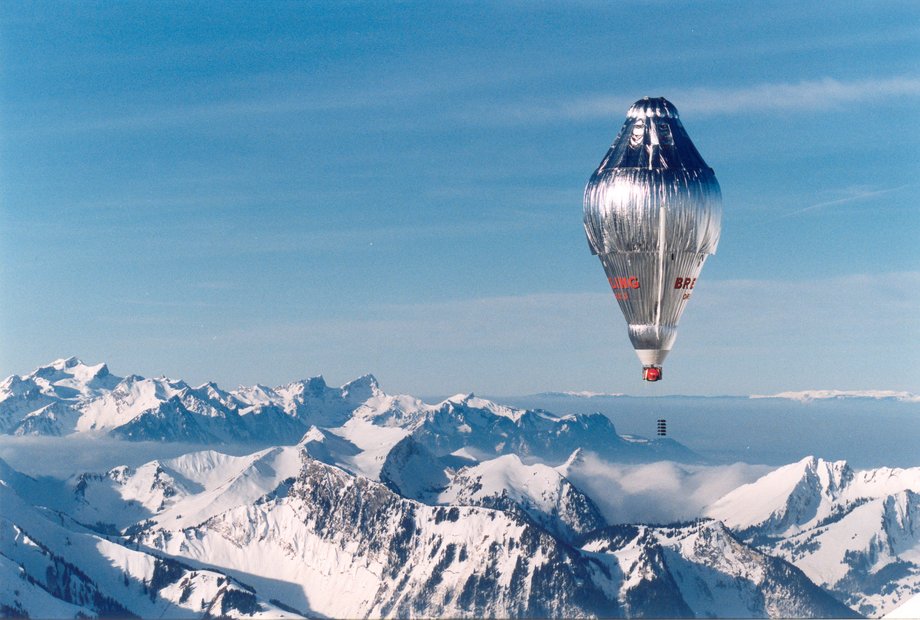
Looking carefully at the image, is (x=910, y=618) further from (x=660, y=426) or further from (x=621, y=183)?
(x=621, y=183)

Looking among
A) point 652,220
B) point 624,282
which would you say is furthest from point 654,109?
point 624,282

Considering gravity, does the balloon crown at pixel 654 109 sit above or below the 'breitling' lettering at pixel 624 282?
above

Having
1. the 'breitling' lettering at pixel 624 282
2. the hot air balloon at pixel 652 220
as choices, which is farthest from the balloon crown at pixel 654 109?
the 'breitling' lettering at pixel 624 282

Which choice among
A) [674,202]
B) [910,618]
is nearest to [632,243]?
[674,202]

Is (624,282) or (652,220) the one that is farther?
(624,282)

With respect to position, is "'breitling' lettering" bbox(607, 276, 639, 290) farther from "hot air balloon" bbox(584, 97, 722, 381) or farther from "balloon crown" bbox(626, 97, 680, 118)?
"balloon crown" bbox(626, 97, 680, 118)

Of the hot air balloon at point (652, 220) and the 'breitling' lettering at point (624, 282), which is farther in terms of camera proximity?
the 'breitling' lettering at point (624, 282)

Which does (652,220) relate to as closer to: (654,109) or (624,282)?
(624,282)

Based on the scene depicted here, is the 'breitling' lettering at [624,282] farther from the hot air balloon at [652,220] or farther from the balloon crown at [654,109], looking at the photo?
the balloon crown at [654,109]

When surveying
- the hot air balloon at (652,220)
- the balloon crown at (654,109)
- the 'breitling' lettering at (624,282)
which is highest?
the balloon crown at (654,109)
